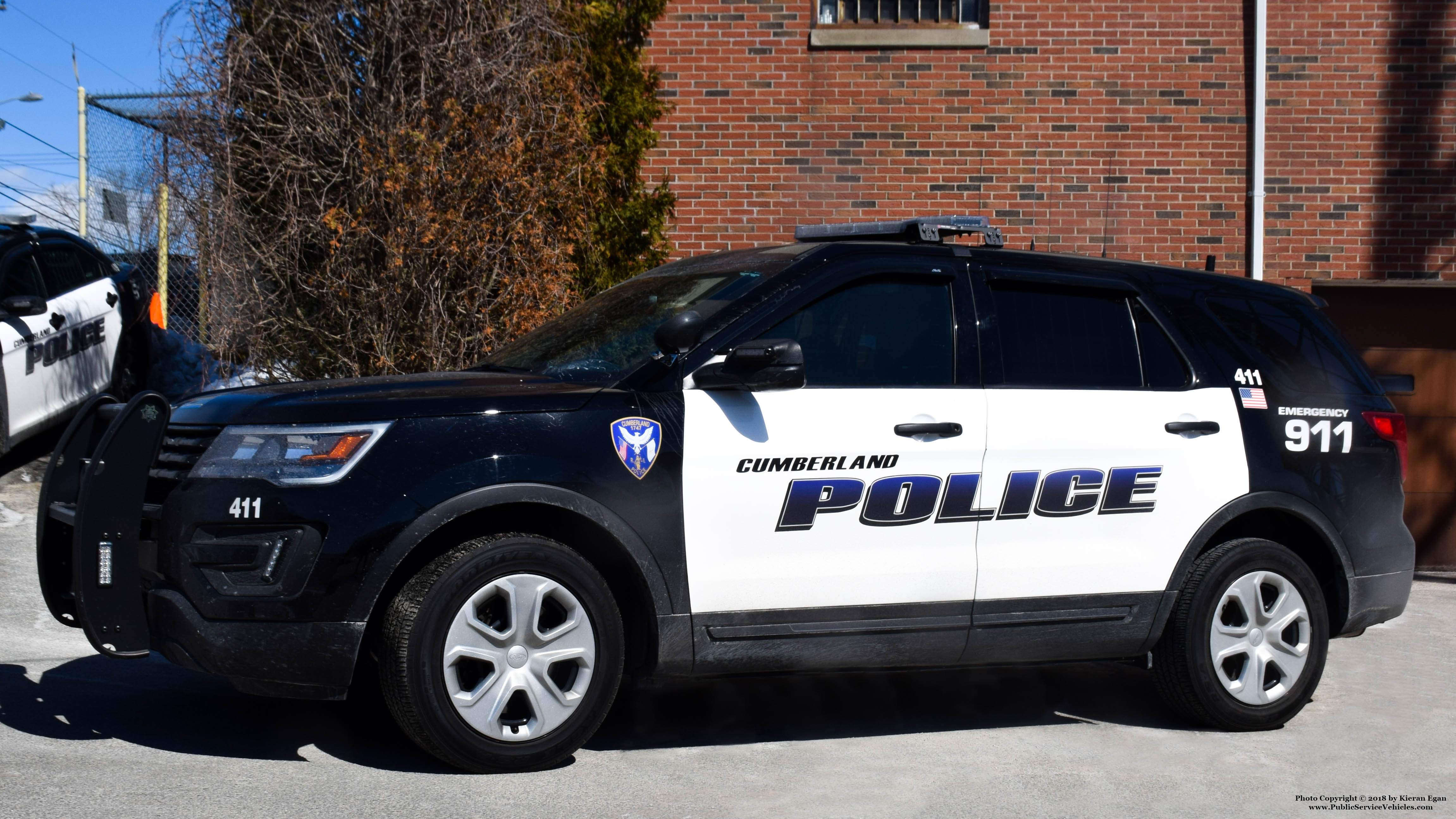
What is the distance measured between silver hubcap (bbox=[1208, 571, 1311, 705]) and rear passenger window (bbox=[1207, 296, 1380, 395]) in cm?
85

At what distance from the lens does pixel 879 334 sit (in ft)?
16.5

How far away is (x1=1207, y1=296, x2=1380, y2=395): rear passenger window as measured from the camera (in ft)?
18.7

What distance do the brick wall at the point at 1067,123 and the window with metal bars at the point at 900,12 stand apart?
219 mm

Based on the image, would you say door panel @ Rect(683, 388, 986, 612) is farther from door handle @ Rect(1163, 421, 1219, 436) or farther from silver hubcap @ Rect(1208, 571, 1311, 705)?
silver hubcap @ Rect(1208, 571, 1311, 705)

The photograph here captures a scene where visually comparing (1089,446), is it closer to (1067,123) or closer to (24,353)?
(1067,123)

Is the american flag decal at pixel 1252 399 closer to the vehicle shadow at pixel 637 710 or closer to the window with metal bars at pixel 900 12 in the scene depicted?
the vehicle shadow at pixel 637 710

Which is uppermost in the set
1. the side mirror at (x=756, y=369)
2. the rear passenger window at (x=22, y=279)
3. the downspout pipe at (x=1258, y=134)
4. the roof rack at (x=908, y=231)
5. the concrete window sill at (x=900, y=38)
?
the concrete window sill at (x=900, y=38)

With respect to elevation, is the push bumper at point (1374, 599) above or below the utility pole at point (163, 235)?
below

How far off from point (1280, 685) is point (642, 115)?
22.6 feet

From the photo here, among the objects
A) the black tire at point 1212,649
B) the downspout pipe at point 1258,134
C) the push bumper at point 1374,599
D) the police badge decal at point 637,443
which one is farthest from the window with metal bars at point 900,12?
the police badge decal at point 637,443

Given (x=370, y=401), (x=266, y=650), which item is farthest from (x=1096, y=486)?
(x=266, y=650)

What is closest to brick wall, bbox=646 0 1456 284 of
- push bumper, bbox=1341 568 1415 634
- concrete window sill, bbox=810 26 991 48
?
concrete window sill, bbox=810 26 991 48

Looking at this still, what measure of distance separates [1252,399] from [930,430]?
61.4 inches

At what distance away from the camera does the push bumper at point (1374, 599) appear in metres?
5.71
